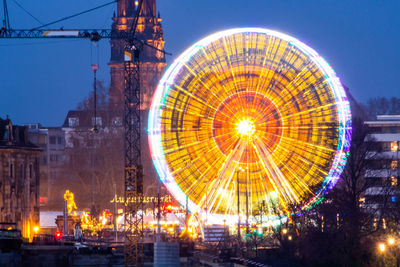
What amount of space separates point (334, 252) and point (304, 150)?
13064mm

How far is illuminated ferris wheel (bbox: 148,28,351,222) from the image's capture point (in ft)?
285

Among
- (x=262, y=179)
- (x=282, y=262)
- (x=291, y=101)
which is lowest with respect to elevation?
(x=282, y=262)

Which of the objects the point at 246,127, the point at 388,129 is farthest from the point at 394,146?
the point at 246,127

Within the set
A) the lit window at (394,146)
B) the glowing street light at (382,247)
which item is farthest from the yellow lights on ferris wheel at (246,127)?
the lit window at (394,146)

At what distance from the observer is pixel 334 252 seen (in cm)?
7569

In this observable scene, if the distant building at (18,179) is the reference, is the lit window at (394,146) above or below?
above

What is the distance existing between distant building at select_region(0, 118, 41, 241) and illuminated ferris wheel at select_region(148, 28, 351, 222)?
27.2 metres

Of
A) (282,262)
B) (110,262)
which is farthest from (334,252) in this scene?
(110,262)

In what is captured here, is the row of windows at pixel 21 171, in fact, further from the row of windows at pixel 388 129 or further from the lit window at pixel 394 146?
the lit window at pixel 394 146

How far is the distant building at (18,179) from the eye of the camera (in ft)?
370

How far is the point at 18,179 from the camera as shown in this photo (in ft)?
380

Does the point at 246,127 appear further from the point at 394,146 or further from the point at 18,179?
the point at 394,146

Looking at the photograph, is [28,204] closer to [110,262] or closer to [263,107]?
[110,262]

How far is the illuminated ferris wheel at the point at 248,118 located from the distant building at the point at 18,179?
27.2m
